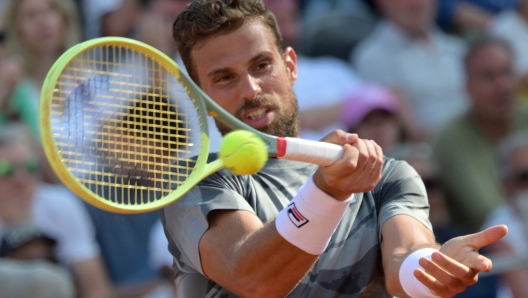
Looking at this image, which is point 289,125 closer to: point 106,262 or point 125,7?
point 106,262

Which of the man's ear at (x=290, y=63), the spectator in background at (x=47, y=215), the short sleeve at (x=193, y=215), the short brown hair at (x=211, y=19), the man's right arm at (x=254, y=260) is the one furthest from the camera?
the spectator in background at (x=47, y=215)

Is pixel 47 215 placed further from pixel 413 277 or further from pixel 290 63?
pixel 413 277

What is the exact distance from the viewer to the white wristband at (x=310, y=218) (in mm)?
2906

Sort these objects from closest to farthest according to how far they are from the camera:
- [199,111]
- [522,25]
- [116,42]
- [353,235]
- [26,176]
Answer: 1. [116,42]
2. [199,111]
3. [353,235]
4. [26,176]
5. [522,25]

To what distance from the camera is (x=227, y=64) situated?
11.2 ft

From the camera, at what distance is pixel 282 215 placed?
2.95 meters

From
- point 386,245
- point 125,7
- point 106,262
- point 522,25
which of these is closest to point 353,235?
point 386,245

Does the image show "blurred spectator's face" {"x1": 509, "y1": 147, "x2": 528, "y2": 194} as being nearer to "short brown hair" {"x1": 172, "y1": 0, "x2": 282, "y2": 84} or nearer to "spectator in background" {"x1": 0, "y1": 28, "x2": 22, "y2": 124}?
"short brown hair" {"x1": 172, "y1": 0, "x2": 282, "y2": 84}

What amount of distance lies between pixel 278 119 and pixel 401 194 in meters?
0.56

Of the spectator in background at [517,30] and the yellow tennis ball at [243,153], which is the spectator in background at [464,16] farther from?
the yellow tennis ball at [243,153]

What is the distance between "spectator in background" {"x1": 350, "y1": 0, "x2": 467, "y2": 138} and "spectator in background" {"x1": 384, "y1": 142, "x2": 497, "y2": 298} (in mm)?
598

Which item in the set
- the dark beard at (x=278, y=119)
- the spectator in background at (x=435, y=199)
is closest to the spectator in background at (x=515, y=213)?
the spectator in background at (x=435, y=199)

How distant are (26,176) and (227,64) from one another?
3.06m

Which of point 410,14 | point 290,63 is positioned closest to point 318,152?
point 290,63
